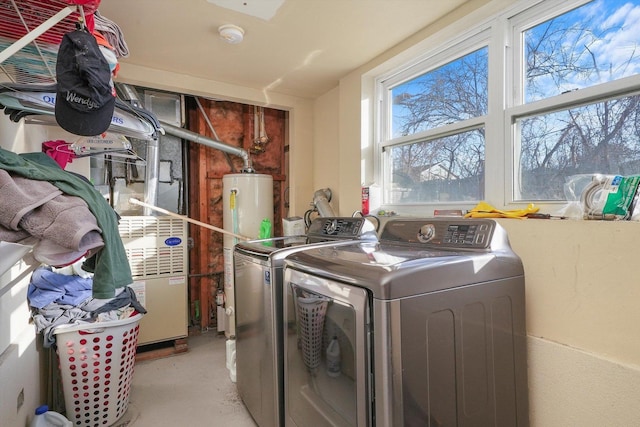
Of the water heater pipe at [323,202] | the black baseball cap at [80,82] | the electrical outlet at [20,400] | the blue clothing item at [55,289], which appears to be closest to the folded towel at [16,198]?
the black baseball cap at [80,82]

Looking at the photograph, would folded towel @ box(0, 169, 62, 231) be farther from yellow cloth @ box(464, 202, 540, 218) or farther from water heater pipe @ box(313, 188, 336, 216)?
water heater pipe @ box(313, 188, 336, 216)

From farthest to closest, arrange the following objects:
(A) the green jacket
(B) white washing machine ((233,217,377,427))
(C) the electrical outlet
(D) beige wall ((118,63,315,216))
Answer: (D) beige wall ((118,63,315,216)), (B) white washing machine ((233,217,377,427)), (C) the electrical outlet, (A) the green jacket

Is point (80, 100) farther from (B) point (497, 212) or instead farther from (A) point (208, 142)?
(A) point (208, 142)

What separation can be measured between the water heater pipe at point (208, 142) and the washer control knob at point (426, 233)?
2.06 meters

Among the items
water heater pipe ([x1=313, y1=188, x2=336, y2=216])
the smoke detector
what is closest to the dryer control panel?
water heater pipe ([x1=313, y1=188, x2=336, y2=216])

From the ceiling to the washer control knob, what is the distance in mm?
1225

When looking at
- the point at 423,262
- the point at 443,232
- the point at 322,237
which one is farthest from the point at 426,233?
the point at 322,237

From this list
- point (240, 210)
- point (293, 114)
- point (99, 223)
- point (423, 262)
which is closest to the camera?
point (99, 223)

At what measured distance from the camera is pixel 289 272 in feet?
4.63

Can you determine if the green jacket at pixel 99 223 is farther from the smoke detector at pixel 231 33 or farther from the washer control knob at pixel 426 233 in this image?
the smoke detector at pixel 231 33

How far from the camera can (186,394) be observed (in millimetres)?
2225

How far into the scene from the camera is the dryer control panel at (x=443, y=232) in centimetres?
131

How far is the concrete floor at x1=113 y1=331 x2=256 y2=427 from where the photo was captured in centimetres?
196

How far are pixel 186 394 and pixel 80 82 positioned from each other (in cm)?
208
